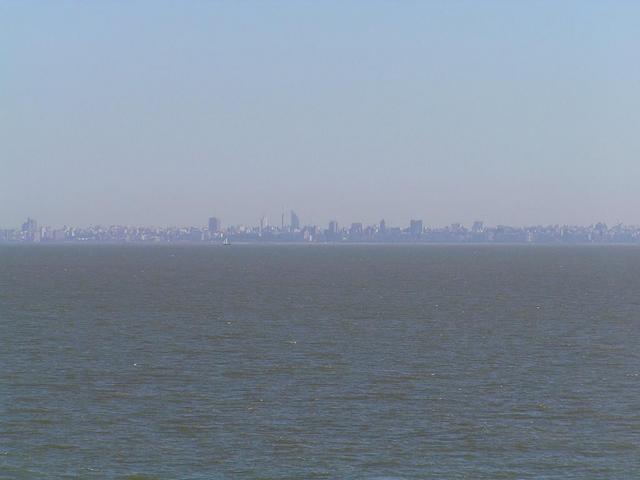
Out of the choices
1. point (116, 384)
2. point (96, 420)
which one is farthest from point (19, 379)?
point (96, 420)

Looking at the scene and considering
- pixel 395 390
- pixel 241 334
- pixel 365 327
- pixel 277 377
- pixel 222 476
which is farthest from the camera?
pixel 365 327

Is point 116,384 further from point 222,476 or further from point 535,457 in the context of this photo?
point 535,457

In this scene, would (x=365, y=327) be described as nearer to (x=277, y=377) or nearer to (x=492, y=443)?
(x=277, y=377)

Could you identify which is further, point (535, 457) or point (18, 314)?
point (18, 314)

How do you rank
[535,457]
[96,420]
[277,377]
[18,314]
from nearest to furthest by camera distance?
[535,457] < [96,420] < [277,377] < [18,314]

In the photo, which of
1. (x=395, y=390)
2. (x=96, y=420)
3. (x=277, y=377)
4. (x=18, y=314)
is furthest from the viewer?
(x=18, y=314)

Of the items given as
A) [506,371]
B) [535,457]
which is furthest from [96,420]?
[506,371]
